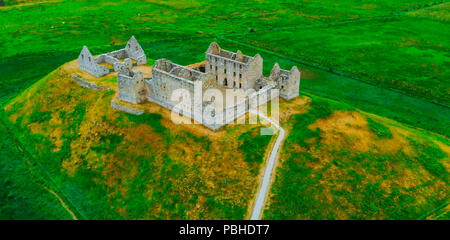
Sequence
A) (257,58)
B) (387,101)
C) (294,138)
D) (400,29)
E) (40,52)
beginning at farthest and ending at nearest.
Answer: (400,29)
(40,52)
(387,101)
(257,58)
(294,138)

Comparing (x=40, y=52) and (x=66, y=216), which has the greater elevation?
(x=40, y=52)

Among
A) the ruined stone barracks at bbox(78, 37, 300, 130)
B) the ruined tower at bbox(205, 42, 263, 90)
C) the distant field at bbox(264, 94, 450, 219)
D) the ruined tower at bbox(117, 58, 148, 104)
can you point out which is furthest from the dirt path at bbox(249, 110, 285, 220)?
the ruined tower at bbox(117, 58, 148, 104)

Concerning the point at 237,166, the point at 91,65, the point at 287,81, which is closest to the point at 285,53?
the point at 287,81

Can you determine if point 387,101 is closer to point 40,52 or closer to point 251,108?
point 251,108

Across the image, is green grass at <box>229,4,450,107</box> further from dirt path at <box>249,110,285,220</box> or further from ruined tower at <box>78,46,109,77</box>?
ruined tower at <box>78,46,109,77</box>

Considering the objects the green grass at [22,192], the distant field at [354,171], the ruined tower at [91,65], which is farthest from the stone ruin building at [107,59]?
the distant field at [354,171]

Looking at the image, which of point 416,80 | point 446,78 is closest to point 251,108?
point 416,80

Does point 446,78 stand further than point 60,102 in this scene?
Yes
